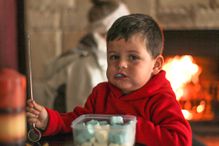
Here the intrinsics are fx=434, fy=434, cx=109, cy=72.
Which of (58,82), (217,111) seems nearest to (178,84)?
(217,111)

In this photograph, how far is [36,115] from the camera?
0.85m

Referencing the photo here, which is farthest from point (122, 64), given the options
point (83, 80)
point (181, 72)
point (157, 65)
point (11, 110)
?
point (181, 72)

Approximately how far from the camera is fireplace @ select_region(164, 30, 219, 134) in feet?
9.29

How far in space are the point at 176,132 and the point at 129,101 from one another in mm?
149

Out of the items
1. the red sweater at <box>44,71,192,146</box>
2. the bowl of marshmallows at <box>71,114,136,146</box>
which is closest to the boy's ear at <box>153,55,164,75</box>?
the red sweater at <box>44,71,192,146</box>

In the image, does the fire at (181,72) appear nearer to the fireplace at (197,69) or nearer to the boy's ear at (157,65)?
the fireplace at (197,69)

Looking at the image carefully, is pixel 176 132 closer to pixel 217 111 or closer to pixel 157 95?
pixel 157 95

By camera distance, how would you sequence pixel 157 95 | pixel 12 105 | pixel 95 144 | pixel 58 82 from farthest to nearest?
pixel 58 82 < pixel 157 95 < pixel 95 144 < pixel 12 105

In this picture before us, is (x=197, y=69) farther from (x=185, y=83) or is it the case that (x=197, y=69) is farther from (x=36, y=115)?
(x=36, y=115)

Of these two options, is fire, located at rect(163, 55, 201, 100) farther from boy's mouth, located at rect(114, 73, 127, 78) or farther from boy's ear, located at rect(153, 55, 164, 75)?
boy's mouth, located at rect(114, 73, 127, 78)

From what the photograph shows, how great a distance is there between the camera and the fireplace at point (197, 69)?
2.83 m

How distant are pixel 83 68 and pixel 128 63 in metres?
1.48

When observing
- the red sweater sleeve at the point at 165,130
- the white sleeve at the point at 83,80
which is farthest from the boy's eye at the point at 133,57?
the white sleeve at the point at 83,80

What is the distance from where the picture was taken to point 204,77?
2965mm
